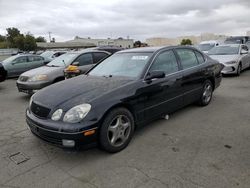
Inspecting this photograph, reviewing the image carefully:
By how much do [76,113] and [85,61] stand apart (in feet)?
16.5

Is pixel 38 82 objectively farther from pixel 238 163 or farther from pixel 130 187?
pixel 238 163

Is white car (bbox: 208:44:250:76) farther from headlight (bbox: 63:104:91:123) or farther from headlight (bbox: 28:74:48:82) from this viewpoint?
headlight (bbox: 63:104:91:123)

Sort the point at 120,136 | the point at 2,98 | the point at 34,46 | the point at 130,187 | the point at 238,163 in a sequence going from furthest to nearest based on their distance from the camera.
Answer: the point at 34,46
the point at 2,98
the point at 120,136
the point at 238,163
the point at 130,187

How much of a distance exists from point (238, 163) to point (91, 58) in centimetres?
612

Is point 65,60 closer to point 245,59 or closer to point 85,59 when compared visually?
point 85,59

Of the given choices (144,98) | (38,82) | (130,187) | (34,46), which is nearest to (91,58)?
(38,82)

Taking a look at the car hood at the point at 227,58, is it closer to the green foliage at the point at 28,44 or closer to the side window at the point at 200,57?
the side window at the point at 200,57

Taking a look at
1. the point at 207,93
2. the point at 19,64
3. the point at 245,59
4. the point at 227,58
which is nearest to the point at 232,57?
the point at 227,58

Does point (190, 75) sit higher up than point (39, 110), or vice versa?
point (190, 75)

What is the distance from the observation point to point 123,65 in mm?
4496

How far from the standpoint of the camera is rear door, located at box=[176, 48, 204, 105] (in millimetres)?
4855

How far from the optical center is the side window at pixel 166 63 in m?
4.29

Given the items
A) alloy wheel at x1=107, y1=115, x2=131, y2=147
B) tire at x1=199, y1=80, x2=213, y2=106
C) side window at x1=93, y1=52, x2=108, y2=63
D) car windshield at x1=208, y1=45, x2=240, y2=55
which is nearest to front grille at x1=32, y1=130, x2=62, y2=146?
alloy wheel at x1=107, y1=115, x2=131, y2=147

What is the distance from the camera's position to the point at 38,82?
6.93 m
